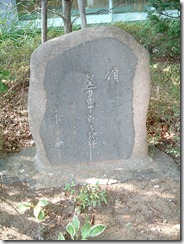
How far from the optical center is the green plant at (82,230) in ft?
7.50

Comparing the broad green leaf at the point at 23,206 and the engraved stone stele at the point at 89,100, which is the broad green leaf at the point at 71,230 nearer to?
the broad green leaf at the point at 23,206

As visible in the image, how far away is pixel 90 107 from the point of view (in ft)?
9.37

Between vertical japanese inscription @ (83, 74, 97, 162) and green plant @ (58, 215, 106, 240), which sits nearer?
green plant @ (58, 215, 106, 240)

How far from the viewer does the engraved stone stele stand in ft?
8.70

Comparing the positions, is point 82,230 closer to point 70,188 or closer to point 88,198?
point 88,198

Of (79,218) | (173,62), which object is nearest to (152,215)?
(79,218)

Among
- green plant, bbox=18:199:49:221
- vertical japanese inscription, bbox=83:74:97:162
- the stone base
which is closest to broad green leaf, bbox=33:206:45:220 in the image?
green plant, bbox=18:199:49:221

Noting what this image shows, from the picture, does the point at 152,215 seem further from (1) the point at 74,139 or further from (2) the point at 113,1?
(2) the point at 113,1

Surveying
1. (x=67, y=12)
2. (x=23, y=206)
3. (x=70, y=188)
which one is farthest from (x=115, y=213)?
(x=67, y=12)

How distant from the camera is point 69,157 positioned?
9.87 feet

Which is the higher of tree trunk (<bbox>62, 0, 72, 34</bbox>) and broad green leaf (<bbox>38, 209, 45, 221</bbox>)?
tree trunk (<bbox>62, 0, 72, 34</bbox>)

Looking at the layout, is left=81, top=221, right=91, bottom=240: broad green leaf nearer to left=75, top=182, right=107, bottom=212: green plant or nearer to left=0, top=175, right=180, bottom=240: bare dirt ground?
left=0, top=175, right=180, bottom=240: bare dirt ground

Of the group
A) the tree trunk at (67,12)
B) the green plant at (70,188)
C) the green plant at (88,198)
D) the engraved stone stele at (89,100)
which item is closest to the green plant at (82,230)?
the green plant at (88,198)

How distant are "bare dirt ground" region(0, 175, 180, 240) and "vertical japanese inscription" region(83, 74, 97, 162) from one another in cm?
41
